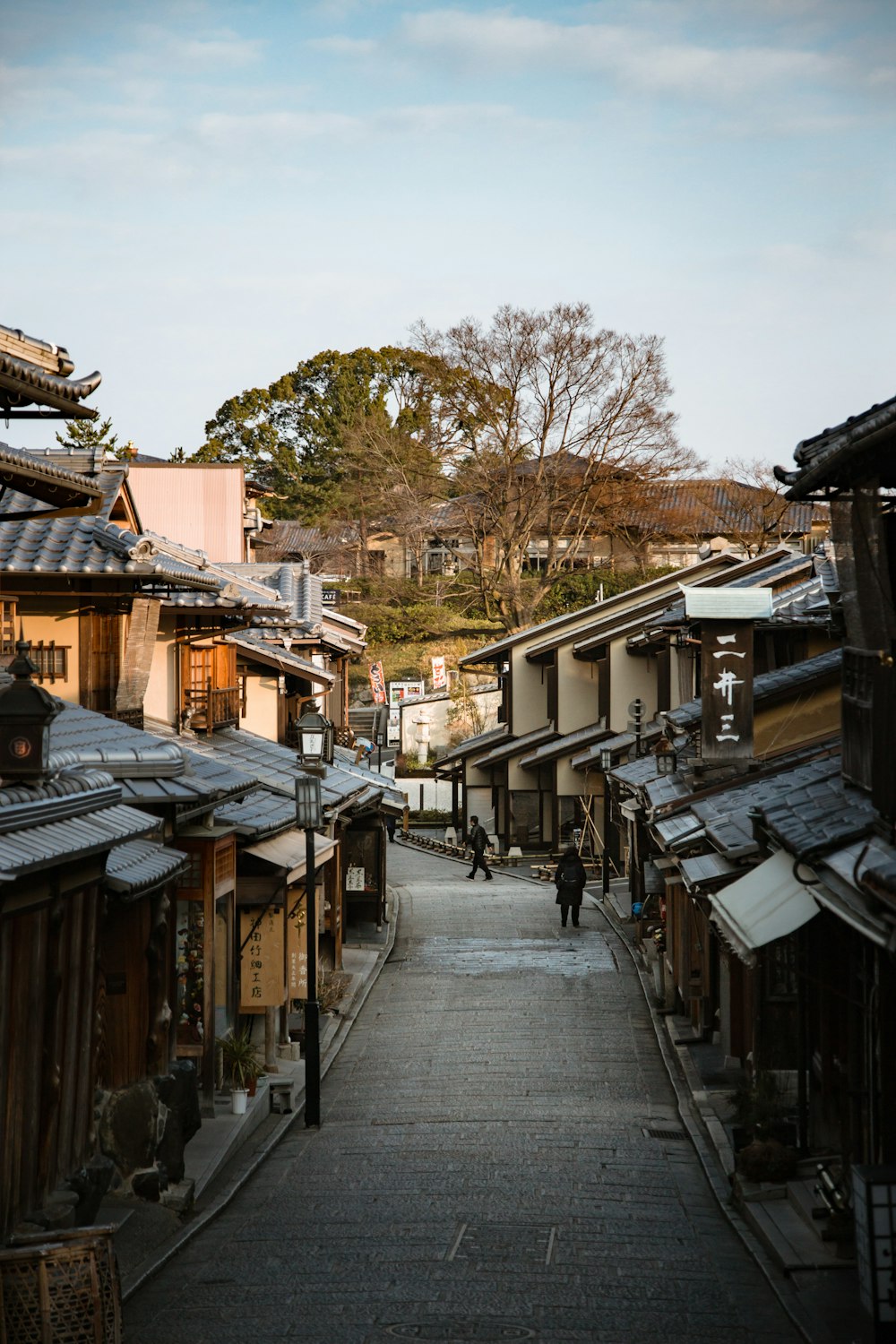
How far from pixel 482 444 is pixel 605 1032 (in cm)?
4014

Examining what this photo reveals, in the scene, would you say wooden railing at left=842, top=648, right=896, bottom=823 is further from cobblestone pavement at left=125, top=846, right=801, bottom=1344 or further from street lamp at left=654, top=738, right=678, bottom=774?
street lamp at left=654, top=738, right=678, bottom=774

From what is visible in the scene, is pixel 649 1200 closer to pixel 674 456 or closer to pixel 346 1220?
pixel 346 1220

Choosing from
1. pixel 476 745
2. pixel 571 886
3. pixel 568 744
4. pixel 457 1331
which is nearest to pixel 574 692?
pixel 568 744

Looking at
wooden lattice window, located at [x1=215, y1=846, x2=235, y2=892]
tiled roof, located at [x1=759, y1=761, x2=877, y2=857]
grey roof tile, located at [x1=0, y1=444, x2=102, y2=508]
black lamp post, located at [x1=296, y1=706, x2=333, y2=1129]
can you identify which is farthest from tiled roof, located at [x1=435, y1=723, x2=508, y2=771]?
grey roof tile, located at [x1=0, y1=444, x2=102, y2=508]

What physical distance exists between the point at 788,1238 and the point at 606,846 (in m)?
31.6

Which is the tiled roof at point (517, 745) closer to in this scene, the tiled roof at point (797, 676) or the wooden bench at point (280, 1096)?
the tiled roof at point (797, 676)

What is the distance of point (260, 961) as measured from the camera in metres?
19.5

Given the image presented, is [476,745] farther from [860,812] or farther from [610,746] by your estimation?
[860,812]

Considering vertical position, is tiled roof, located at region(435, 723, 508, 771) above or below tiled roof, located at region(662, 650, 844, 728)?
below

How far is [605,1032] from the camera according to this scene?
22.9 meters

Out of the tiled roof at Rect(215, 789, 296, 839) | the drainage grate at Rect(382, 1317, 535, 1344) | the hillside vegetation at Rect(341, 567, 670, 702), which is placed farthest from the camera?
the hillside vegetation at Rect(341, 567, 670, 702)

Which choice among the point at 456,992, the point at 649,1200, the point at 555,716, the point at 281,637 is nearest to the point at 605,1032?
the point at 456,992

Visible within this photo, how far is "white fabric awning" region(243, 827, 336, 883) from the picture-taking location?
19547 millimetres

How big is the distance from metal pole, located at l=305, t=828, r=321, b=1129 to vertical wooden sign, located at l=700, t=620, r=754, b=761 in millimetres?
5780
